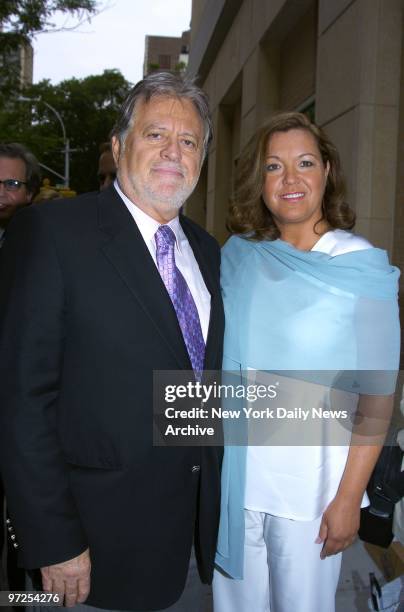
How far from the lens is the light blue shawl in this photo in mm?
1840

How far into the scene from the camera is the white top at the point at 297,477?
6.30ft

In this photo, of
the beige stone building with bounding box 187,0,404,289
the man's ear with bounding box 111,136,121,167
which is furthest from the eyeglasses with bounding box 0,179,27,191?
the beige stone building with bounding box 187,0,404,289

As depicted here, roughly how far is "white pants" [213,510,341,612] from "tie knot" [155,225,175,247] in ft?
3.33

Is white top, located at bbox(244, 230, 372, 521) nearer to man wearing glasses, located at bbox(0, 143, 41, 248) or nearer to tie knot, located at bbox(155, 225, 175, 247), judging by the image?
tie knot, located at bbox(155, 225, 175, 247)

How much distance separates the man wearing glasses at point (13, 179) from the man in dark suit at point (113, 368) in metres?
1.18

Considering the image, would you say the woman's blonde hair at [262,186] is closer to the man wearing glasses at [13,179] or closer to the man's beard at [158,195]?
the man's beard at [158,195]

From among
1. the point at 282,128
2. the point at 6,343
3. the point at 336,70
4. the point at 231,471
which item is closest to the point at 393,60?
the point at 336,70

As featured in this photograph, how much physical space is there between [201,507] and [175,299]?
720 mm

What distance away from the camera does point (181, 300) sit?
5.92ft

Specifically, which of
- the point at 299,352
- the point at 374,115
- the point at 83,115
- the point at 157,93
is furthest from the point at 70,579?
the point at 83,115

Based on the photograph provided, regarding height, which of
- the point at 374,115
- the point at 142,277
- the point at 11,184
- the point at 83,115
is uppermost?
the point at 83,115

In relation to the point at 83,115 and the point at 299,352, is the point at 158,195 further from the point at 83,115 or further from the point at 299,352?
the point at 83,115

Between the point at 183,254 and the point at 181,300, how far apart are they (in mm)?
271

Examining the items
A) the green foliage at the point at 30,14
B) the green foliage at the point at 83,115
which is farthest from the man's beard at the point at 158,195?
the green foliage at the point at 83,115
